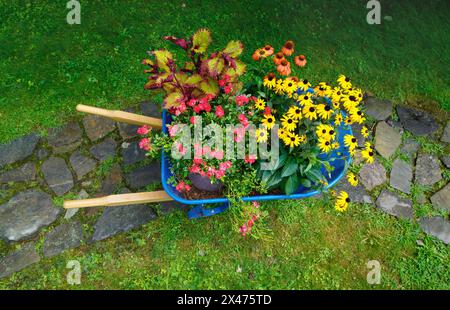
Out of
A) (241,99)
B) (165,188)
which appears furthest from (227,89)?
(165,188)

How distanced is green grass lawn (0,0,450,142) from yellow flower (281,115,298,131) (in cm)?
167

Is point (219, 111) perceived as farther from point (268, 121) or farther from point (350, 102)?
point (350, 102)

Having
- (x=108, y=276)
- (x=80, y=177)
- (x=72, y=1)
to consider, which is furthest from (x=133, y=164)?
(x=72, y=1)

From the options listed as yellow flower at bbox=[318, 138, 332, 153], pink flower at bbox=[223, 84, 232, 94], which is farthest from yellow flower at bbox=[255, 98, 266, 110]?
yellow flower at bbox=[318, 138, 332, 153]

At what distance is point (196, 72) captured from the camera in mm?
2463

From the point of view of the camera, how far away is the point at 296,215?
332cm

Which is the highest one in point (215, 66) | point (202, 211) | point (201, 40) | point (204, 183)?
point (201, 40)

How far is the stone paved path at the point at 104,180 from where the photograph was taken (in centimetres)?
317

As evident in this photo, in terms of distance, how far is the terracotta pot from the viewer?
105 inches

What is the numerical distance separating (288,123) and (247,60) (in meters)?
1.74

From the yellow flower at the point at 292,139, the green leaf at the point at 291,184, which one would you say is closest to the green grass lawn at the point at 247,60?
the green leaf at the point at 291,184

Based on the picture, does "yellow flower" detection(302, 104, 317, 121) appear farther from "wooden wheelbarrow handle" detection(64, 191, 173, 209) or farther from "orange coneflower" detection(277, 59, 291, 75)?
"wooden wheelbarrow handle" detection(64, 191, 173, 209)

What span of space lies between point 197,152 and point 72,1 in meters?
3.00

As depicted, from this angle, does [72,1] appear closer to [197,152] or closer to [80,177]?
[80,177]
